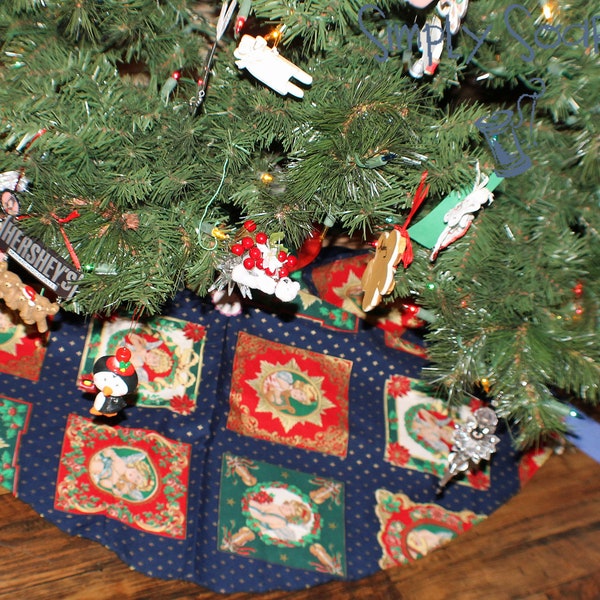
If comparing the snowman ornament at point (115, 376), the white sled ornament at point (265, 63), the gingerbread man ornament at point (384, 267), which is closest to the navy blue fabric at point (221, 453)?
the snowman ornament at point (115, 376)

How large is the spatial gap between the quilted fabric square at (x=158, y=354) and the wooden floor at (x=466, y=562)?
0.29 m

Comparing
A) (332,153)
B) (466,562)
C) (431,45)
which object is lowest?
(466,562)

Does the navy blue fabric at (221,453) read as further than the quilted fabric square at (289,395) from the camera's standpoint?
No

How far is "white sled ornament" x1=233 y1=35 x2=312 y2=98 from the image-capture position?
2.62 ft

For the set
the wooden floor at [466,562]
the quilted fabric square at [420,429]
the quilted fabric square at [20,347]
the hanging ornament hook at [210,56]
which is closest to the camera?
the hanging ornament hook at [210,56]

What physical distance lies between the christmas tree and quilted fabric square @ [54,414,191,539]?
1.19 feet

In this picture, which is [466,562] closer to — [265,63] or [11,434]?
[11,434]

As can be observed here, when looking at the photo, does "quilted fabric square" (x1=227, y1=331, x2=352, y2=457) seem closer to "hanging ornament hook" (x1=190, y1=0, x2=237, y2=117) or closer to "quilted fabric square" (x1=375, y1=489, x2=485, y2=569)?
"quilted fabric square" (x1=375, y1=489, x2=485, y2=569)

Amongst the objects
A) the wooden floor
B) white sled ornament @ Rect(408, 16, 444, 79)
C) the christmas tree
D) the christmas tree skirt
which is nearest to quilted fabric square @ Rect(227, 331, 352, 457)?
the christmas tree skirt

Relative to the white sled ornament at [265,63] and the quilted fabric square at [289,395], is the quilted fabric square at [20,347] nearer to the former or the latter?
the quilted fabric square at [289,395]

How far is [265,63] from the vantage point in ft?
2.64

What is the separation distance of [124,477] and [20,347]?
309 millimetres

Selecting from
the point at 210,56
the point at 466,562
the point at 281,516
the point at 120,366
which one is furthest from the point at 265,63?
the point at 466,562

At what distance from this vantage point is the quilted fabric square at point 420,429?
1.33 metres
